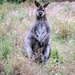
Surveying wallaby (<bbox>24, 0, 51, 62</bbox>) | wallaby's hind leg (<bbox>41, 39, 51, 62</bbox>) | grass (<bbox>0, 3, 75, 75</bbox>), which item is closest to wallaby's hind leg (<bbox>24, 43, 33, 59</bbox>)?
wallaby (<bbox>24, 0, 51, 62</bbox>)

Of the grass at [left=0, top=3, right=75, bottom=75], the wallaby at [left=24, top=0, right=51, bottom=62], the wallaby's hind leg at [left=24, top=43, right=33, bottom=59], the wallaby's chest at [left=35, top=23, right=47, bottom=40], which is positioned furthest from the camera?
the wallaby's chest at [left=35, top=23, right=47, bottom=40]

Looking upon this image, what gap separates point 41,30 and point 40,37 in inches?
6.4

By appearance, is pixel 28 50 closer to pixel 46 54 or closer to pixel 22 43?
pixel 46 54

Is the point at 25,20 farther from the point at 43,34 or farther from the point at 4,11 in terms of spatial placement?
the point at 43,34

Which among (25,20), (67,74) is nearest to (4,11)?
(25,20)

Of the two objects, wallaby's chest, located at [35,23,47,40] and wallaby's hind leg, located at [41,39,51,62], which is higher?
wallaby's chest, located at [35,23,47,40]

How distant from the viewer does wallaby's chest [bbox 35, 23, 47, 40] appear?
8.00 metres

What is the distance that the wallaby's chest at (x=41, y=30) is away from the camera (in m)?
8.00

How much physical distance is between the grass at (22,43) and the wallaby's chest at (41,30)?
48 centimetres

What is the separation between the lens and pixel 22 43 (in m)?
8.38

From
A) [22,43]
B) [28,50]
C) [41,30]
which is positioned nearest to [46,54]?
[28,50]

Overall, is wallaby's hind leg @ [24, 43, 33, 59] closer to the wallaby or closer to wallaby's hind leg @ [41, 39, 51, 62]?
the wallaby

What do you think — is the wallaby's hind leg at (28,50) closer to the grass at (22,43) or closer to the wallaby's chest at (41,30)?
the grass at (22,43)

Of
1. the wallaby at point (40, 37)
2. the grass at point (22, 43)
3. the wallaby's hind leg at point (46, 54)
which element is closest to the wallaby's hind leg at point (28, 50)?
the wallaby at point (40, 37)
